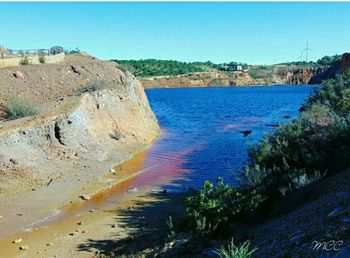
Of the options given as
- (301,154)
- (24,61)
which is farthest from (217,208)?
(24,61)

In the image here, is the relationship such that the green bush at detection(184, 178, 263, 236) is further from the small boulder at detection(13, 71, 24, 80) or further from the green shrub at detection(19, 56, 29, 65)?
the green shrub at detection(19, 56, 29, 65)

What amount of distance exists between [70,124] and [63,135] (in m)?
0.87

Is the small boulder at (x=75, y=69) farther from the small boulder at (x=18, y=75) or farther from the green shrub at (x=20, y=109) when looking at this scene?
the green shrub at (x=20, y=109)

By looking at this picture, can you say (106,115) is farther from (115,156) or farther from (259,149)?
(259,149)

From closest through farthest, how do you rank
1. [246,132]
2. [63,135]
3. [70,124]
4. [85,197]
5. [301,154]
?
[301,154] → [85,197] → [63,135] → [70,124] → [246,132]

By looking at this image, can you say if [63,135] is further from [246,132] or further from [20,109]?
[246,132]

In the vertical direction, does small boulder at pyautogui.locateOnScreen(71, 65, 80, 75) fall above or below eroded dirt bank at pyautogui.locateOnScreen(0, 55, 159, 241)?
above

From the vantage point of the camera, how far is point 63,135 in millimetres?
20141

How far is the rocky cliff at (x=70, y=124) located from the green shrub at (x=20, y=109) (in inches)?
16.6

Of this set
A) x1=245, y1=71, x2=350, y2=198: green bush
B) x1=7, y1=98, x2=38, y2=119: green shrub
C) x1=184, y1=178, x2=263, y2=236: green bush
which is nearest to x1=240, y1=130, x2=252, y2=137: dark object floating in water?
x1=7, y1=98, x2=38, y2=119: green shrub

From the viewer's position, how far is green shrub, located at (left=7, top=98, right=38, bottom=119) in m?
21.5

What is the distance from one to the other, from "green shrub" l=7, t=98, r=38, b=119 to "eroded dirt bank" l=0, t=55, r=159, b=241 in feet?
1.50

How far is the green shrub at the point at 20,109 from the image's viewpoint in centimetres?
2145

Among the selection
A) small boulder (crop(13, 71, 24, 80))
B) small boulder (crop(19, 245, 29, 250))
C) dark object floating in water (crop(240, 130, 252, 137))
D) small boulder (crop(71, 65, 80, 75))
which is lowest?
dark object floating in water (crop(240, 130, 252, 137))
